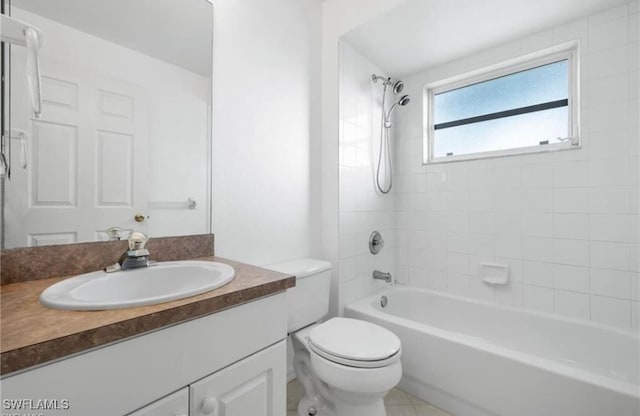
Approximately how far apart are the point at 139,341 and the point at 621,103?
2.54m

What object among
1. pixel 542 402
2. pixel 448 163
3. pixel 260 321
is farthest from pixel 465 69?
pixel 260 321

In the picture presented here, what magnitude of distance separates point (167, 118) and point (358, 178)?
1294 mm

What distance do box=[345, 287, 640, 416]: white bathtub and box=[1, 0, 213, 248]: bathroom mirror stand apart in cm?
137

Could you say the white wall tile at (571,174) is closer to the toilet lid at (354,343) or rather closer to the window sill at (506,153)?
the window sill at (506,153)

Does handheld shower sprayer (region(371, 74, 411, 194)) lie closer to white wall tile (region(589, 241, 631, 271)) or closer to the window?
the window

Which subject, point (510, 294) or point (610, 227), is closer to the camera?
point (610, 227)

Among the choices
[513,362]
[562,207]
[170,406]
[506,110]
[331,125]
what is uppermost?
[506,110]

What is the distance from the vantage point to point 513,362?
1244mm

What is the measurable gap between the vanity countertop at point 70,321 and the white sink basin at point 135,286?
2 cm

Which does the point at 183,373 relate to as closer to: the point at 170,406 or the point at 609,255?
the point at 170,406

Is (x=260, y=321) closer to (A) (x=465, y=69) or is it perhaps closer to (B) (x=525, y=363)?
(B) (x=525, y=363)

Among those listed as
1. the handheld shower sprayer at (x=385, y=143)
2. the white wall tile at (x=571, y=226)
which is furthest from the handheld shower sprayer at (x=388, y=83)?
the white wall tile at (x=571, y=226)

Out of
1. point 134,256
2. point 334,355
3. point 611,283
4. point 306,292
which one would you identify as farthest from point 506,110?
point 134,256

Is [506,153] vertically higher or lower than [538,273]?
higher
